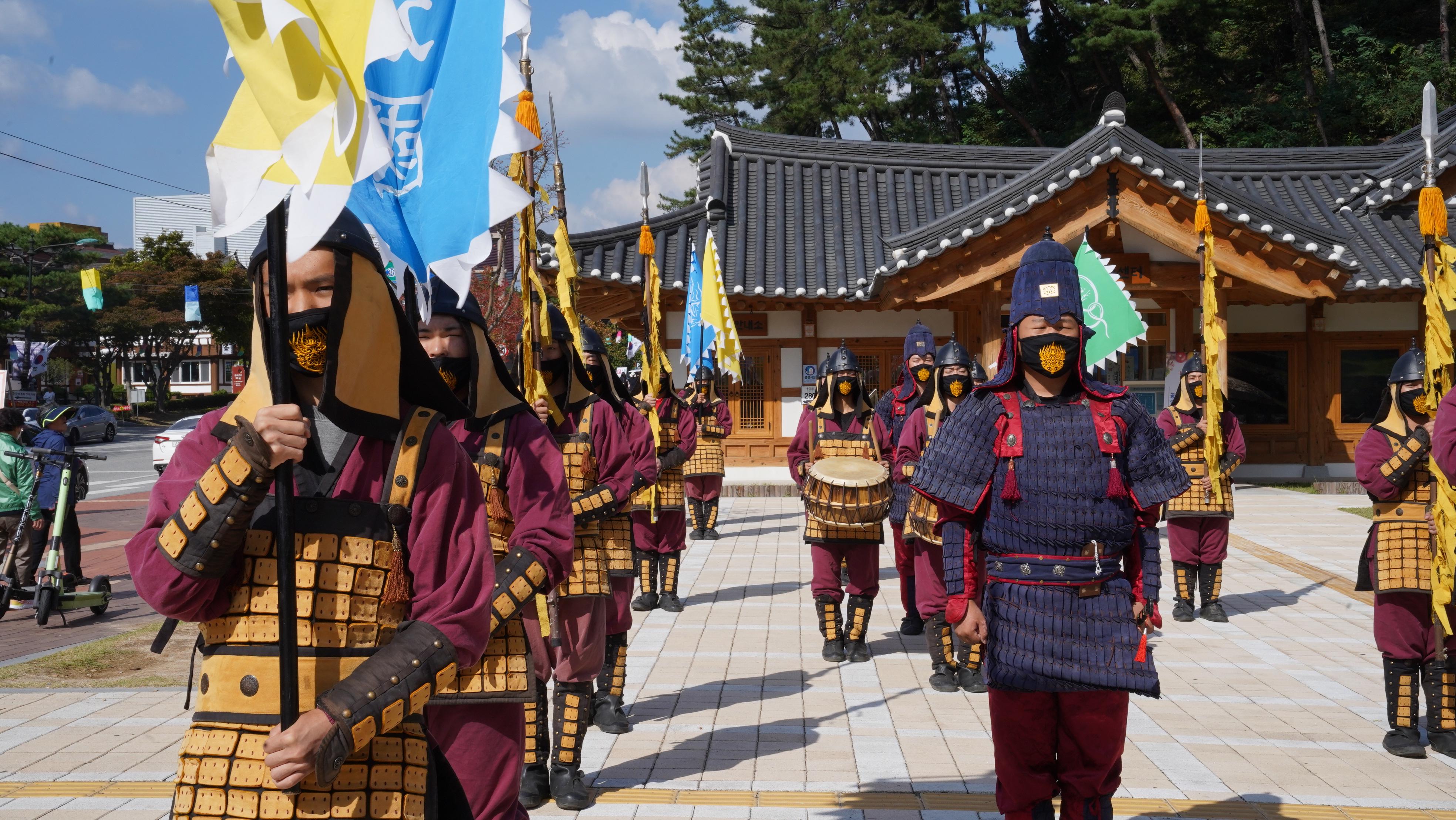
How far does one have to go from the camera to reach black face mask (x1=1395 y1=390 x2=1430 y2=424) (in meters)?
5.71

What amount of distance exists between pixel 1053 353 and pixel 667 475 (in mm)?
7426

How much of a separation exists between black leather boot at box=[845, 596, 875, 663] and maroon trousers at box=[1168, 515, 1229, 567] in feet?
9.71

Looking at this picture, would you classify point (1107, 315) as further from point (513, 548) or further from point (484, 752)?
point (484, 752)

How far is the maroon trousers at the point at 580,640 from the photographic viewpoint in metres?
4.98

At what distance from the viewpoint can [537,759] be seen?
5.01 meters

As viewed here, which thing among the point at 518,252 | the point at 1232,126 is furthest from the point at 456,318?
the point at 1232,126

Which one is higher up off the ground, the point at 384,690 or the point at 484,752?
the point at 384,690

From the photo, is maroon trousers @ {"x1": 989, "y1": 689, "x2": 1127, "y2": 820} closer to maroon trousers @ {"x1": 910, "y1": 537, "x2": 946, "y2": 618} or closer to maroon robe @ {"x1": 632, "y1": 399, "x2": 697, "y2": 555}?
maroon trousers @ {"x1": 910, "y1": 537, "x2": 946, "y2": 618}

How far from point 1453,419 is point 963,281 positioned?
36.7ft

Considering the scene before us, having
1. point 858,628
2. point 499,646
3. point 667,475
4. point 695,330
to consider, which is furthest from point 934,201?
point 499,646

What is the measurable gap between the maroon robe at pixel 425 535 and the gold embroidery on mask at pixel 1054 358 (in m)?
2.18

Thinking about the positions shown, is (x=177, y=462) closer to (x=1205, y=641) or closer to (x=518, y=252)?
(x=518, y=252)

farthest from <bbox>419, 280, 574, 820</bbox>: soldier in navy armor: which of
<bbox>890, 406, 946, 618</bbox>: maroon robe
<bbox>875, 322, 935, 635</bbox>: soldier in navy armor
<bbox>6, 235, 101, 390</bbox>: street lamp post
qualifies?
<bbox>6, 235, 101, 390</bbox>: street lamp post

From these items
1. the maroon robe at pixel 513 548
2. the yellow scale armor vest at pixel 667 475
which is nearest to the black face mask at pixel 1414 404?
the maroon robe at pixel 513 548
